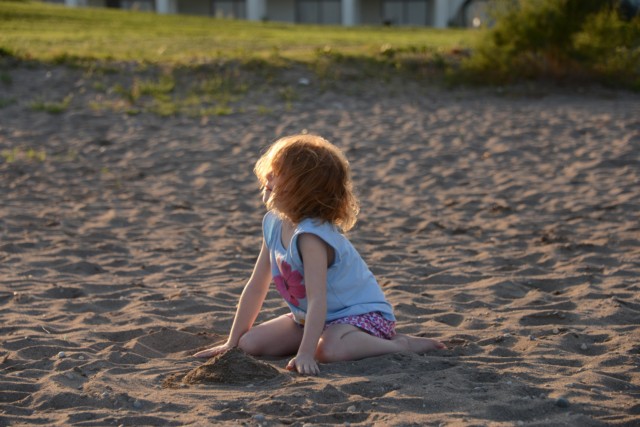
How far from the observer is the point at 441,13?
3991cm

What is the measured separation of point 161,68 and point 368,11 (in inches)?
1145

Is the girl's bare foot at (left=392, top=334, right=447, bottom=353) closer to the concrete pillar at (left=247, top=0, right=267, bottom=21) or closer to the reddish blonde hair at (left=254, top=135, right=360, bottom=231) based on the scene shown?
the reddish blonde hair at (left=254, top=135, right=360, bottom=231)

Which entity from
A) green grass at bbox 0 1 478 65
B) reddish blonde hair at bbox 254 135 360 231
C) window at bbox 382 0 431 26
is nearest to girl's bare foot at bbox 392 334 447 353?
reddish blonde hair at bbox 254 135 360 231

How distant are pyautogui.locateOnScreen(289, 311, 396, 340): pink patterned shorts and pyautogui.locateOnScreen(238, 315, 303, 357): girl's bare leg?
0.18 m

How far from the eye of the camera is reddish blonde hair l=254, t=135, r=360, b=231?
3.89 metres

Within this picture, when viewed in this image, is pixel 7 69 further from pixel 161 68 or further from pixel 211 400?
pixel 211 400

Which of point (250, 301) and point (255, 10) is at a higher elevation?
point (255, 10)

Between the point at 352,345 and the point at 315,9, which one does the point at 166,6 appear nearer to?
the point at 315,9

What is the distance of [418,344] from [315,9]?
38967 mm

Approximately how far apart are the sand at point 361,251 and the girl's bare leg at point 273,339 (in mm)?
73

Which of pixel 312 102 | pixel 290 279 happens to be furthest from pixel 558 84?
pixel 290 279

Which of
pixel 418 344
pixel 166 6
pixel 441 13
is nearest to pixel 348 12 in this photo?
pixel 441 13

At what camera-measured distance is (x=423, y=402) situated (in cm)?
339

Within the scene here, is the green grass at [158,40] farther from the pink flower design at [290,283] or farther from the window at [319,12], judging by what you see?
the window at [319,12]
